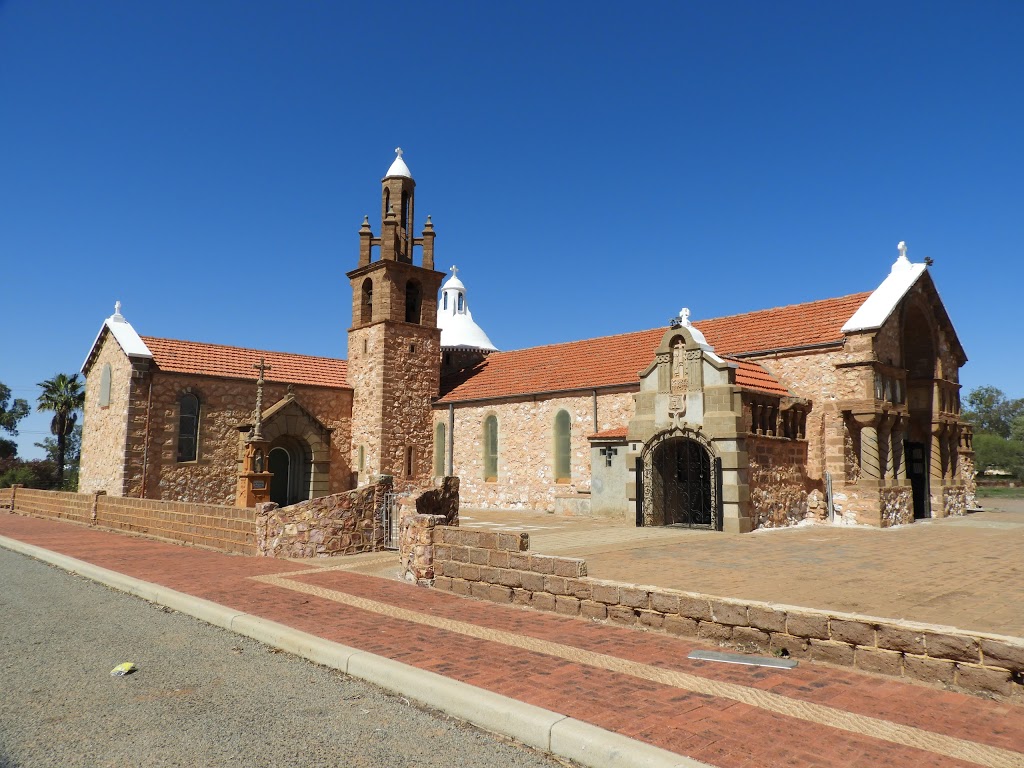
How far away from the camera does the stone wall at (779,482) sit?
17859 mm

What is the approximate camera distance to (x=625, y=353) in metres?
26.4

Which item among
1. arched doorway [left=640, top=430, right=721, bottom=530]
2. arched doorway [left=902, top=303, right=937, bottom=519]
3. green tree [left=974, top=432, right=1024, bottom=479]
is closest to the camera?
arched doorway [left=640, top=430, right=721, bottom=530]

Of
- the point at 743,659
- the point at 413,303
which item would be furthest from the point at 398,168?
the point at 743,659

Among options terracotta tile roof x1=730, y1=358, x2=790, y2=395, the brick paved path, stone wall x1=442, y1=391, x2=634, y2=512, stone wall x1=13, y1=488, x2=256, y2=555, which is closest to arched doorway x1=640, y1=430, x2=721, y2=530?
terracotta tile roof x1=730, y1=358, x2=790, y2=395

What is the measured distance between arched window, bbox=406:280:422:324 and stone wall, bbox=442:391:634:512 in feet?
A: 14.3

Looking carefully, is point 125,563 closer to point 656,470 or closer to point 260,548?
point 260,548

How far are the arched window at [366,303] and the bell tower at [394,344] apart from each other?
0.05 metres

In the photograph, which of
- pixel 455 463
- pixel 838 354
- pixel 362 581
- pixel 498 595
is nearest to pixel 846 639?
pixel 498 595

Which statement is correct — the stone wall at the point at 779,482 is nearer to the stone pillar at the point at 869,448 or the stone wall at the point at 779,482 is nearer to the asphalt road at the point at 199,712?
the stone pillar at the point at 869,448

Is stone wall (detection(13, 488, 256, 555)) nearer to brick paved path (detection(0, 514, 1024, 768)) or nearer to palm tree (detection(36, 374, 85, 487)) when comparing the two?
brick paved path (detection(0, 514, 1024, 768))

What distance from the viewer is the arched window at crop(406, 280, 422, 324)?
103 ft

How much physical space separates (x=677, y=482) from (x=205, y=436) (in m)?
18.1

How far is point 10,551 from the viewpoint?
14.9 metres

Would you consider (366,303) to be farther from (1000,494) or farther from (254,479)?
(1000,494)
